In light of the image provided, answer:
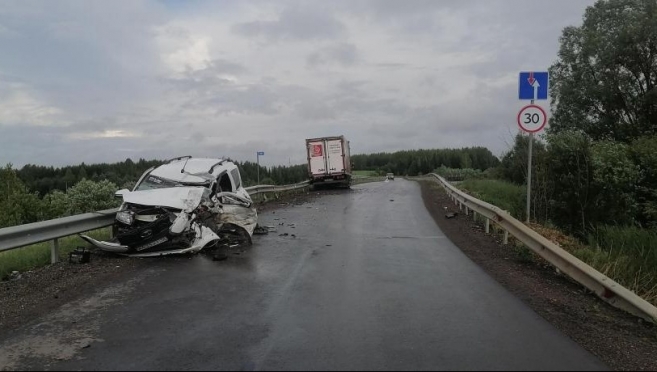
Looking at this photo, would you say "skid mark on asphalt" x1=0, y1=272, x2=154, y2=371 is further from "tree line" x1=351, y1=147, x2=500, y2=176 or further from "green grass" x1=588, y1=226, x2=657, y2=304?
"tree line" x1=351, y1=147, x2=500, y2=176

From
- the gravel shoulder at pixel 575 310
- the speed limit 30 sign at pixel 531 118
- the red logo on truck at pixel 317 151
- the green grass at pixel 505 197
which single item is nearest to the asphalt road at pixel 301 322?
the gravel shoulder at pixel 575 310

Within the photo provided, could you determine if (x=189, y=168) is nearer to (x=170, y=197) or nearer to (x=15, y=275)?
(x=170, y=197)

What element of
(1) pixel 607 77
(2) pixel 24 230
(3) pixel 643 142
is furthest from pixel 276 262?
(1) pixel 607 77

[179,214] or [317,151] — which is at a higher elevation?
[317,151]

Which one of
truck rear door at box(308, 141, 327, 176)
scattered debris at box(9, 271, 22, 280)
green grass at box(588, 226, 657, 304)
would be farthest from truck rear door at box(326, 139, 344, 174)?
scattered debris at box(9, 271, 22, 280)

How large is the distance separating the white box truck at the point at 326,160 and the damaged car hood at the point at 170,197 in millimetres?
25011

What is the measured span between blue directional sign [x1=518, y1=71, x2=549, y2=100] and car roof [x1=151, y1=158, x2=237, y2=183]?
7342mm

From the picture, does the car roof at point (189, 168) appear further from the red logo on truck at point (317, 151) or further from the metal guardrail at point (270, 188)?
the red logo on truck at point (317, 151)

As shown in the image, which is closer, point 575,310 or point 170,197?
point 575,310

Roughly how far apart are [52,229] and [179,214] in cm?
211

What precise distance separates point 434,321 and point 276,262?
4.04 meters

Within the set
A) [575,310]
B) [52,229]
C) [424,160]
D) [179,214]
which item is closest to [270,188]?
[179,214]

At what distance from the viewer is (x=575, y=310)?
21.2ft

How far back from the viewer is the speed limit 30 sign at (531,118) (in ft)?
40.1
